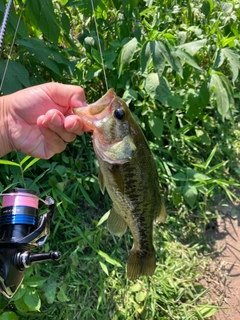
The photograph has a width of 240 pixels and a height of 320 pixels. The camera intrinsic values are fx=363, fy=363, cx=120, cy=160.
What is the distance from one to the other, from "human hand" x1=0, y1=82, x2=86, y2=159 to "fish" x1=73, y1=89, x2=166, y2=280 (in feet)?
0.30

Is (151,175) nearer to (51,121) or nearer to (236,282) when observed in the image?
(51,121)

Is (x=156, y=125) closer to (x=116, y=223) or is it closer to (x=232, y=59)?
(x=232, y=59)

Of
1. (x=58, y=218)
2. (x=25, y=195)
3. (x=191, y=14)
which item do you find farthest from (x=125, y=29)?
(x=25, y=195)

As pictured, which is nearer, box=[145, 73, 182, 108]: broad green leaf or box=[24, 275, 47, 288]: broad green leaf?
box=[24, 275, 47, 288]: broad green leaf

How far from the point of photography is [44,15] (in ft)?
6.31

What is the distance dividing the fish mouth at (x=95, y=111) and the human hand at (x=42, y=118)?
0.08 feet

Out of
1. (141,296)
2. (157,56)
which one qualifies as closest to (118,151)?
(157,56)

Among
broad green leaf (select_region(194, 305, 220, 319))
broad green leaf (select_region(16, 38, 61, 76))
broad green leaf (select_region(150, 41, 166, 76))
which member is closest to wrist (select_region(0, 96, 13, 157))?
broad green leaf (select_region(16, 38, 61, 76))

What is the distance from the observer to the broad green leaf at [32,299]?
1987mm

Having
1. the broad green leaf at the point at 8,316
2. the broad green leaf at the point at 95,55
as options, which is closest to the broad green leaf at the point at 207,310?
the broad green leaf at the point at 8,316

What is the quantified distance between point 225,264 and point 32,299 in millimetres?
1536

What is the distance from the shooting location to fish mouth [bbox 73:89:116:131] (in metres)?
1.49

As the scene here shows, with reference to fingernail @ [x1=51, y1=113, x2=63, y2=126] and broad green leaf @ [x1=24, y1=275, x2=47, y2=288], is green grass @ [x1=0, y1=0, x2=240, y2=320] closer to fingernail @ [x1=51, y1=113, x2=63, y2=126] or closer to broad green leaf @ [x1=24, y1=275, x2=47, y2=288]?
broad green leaf @ [x1=24, y1=275, x2=47, y2=288]

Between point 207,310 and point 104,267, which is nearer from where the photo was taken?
point 104,267
